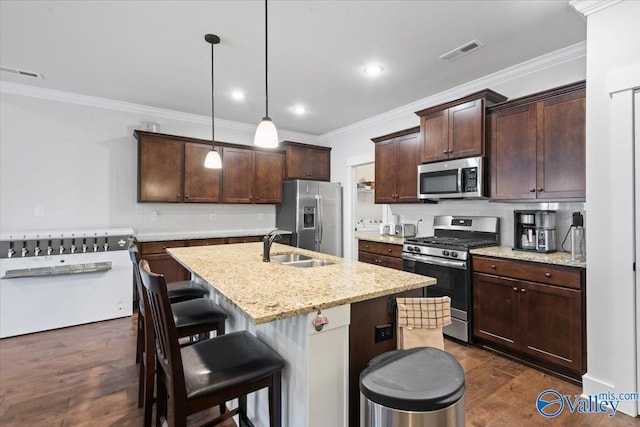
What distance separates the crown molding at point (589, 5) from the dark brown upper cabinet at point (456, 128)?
88cm

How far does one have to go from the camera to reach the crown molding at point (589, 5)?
2.03m

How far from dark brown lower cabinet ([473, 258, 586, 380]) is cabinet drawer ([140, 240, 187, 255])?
11.7ft

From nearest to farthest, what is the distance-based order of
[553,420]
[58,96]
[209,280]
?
[209,280], [553,420], [58,96]

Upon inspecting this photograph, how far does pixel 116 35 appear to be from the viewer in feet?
8.45

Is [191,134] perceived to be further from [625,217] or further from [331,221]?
[625,217]

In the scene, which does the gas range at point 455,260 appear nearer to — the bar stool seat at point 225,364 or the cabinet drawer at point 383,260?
the cabinet drawer at point 383,260

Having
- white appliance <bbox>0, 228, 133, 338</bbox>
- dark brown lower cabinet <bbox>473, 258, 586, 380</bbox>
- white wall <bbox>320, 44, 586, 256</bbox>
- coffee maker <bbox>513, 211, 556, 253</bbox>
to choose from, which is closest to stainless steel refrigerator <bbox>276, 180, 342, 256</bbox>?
white wall <bbox>320, 44, 586, 256</bbox>

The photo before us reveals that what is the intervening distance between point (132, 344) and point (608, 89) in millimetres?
4330

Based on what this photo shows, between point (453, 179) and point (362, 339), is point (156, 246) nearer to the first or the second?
point (362, 339)

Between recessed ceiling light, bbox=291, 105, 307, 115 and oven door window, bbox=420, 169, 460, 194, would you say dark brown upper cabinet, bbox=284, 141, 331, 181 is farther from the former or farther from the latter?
oven door window, bbox=420, 169, 460, 194

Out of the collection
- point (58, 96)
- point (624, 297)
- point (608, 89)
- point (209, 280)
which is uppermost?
point (58, 96)

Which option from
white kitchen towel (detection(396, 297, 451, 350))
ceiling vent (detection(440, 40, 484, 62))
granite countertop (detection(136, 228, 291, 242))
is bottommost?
white kitchen towel (detection(396, 297, 451, 350))

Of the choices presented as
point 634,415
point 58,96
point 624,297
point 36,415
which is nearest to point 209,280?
point 36,415

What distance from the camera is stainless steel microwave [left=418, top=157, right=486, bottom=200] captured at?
3066 mm
